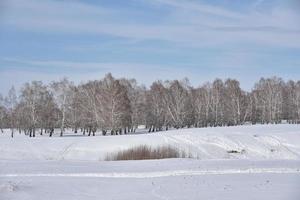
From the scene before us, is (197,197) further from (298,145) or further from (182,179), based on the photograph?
(298,145)

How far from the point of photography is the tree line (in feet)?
269

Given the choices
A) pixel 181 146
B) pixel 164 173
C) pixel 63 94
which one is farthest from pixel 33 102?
pixel 164 173

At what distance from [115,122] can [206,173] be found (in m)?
52.1

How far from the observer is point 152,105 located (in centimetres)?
9556

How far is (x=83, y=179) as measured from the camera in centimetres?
1806

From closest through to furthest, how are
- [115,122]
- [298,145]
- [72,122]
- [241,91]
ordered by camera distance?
1. [298,145]
2. [115,122]
3. [72,122]
4. [241,91]

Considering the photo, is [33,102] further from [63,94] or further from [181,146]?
[181,146]

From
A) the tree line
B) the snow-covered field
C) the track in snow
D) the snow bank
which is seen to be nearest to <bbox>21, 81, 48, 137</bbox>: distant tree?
the tree line

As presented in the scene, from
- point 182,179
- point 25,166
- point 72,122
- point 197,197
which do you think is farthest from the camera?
point 72,122

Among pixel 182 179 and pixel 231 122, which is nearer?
pixel 182 179

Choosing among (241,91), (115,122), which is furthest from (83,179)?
(241,91)

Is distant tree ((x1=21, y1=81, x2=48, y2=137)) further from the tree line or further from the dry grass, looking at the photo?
the dry grass

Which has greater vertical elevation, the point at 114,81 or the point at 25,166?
the point at 114,81

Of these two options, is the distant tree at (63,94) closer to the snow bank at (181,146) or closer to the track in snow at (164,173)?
the snow bank at (181,146)
